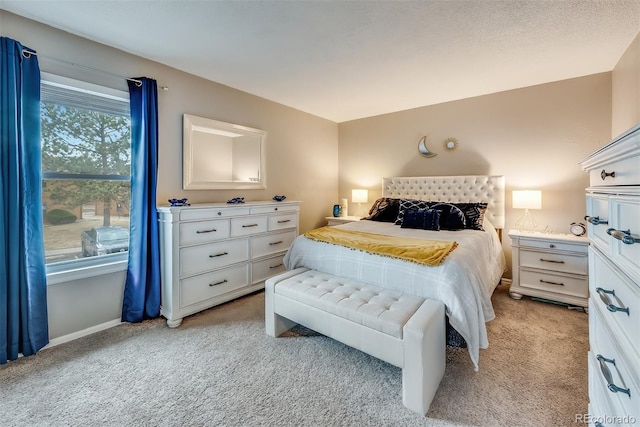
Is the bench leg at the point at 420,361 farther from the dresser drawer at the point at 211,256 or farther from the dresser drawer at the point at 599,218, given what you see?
the dresser drawer at the point at 211,256

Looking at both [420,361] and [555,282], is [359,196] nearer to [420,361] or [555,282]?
[555,282]

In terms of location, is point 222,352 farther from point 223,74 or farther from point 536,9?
point 536,9

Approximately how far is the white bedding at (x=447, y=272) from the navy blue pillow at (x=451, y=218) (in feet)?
0.45

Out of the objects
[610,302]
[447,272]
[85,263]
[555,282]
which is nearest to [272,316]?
[447,272]

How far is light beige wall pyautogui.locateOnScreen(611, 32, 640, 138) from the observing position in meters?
2.33

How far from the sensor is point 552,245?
2.90 meters

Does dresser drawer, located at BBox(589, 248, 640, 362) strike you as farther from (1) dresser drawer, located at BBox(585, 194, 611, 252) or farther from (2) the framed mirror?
(2) the framed mirror

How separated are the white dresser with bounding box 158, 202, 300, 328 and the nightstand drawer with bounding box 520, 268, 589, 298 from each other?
9.29 ft

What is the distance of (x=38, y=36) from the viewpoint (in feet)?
6.88

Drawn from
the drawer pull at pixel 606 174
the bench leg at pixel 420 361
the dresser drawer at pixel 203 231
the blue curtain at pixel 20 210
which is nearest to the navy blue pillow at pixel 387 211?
the dresser drawer at pixel 203 231

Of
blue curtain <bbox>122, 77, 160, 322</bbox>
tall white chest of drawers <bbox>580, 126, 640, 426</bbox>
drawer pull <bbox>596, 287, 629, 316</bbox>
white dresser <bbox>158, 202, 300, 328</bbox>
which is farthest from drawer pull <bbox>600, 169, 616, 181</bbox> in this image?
blue curtain <bbox>122, 77, 160, 322</bbox>

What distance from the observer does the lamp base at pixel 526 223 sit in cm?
341

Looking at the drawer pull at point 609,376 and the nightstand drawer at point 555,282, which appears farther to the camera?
the nightstand drawer at point 555,282

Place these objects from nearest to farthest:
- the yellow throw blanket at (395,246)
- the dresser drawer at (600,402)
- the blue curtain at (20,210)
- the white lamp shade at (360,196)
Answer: the dresser drawer at (600,402) < the blue curtain at (20,210) < the yellow throw blanket at (395,246) < the white lamp shade at (360,196)
